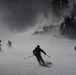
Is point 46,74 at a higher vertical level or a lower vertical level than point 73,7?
lower

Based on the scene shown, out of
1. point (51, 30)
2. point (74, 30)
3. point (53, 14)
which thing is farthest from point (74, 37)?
point (53, 14)

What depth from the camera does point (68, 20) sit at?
106 m

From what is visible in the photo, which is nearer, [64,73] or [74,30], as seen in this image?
[64,73]

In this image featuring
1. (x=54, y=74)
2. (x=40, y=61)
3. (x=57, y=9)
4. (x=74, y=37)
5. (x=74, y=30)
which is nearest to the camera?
(x=54, y=74)

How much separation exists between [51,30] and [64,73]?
92.2 meters

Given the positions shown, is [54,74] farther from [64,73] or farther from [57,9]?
[57,9]

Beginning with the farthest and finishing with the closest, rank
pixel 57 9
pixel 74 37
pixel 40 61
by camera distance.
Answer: pixel 57 9
pixel 74 37
pixel 40 61

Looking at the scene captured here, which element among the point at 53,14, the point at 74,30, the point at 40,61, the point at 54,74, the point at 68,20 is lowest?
the point at 54,74

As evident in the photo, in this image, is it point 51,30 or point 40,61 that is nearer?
point 40,61

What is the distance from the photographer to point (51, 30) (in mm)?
103500

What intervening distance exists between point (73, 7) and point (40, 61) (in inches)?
5063

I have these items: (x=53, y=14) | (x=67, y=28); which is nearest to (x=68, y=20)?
(x=67, y=28)

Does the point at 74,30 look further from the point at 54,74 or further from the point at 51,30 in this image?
the point at 54,74

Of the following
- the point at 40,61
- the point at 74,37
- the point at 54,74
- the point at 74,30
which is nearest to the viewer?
the point at 54,74
